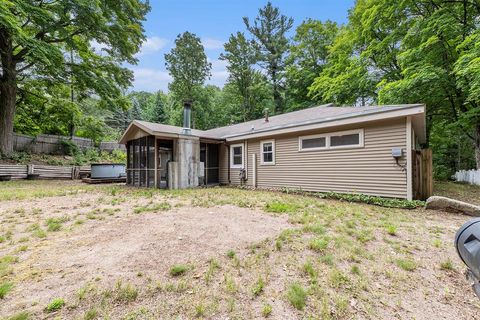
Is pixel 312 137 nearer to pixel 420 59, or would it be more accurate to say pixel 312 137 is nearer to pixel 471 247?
pixel 471 247

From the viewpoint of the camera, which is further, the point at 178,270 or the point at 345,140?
the point at 345,140

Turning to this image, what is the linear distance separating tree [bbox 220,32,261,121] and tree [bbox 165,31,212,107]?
2753mm

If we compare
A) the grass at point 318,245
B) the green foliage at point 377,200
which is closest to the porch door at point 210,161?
the green foliage at point 377,200

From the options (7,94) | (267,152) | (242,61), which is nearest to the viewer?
(267,152)

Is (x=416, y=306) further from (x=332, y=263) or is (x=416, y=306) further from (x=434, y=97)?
(x=434, y=97)

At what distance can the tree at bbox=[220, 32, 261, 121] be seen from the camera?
2412 centimetres

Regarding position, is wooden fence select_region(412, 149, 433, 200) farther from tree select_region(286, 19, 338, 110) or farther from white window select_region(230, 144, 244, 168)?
tree select_region(286, 19, 338, 110)

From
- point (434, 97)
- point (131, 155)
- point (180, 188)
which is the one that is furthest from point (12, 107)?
point (434, 97)

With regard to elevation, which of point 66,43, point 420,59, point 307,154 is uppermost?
point 66,43

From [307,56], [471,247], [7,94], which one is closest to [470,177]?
[307,56]

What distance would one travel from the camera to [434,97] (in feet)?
37.0

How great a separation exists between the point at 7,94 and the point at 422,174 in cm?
1858

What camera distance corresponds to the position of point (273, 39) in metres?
23.6

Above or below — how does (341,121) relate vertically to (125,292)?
above
